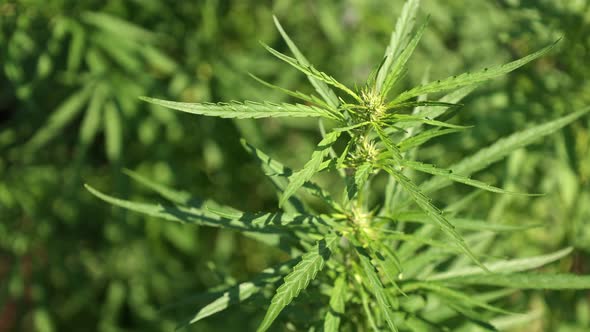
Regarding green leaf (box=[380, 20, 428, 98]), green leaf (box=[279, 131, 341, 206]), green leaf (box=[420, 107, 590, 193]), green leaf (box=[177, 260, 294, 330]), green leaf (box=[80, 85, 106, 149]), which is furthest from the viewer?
green leaf (box=[80, 85, 106, 149])

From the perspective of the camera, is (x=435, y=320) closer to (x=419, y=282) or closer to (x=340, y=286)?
(x=419, y=282)

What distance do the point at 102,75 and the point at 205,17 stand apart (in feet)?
1.71

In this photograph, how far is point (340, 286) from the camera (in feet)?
3.64

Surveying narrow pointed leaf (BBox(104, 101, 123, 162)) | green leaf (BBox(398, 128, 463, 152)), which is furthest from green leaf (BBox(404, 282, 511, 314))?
narrow pointed leaf (BBox(104, 101, 123, 162))

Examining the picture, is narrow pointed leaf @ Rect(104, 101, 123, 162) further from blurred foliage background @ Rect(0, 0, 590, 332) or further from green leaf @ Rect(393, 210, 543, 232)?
green leaf @ Rect(393, 210, 543, 232)

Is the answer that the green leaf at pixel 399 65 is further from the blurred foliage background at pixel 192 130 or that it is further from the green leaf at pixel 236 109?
the blurred foliage background at pixel 192 130

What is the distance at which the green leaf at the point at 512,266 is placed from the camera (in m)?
1.24

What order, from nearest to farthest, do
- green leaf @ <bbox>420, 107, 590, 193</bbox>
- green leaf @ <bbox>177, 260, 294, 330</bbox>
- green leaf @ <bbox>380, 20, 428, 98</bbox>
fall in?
1. green leaf @ <bbox>380, 20, 428, 98</bbox>
2. green leaf @ <bbox>177, 260, 294, 330</bbox>
3. green leaf @ <bbox>420, 107, 590, 193</bbox>

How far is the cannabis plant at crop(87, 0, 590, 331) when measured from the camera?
93 centimetres

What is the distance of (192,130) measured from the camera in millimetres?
2568

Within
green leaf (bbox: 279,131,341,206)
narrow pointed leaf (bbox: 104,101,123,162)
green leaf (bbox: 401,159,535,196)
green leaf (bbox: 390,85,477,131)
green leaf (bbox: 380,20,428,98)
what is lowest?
narrow pointed leaf (bbox: 104,101,123,162)

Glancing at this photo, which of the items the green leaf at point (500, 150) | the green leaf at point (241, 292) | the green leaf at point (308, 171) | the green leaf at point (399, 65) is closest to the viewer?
the green leaf at point (308, 171)

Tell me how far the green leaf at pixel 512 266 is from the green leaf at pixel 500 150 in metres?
0.25

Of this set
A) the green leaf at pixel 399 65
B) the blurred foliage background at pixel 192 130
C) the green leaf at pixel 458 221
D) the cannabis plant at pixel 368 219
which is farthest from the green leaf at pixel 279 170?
the blurred foliage background at pixel 192 130
